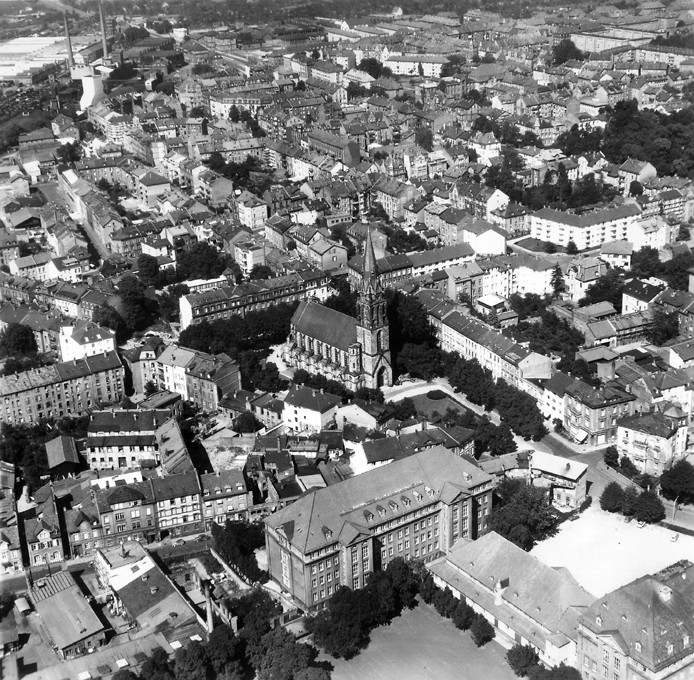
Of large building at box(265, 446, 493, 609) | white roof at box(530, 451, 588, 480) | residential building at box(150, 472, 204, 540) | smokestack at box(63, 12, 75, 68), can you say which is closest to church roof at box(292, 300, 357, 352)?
white roof at box(530, 451, 588, 480)

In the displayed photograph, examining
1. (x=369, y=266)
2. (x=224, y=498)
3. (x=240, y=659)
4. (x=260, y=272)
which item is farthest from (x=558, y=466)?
(x=260, y=272)

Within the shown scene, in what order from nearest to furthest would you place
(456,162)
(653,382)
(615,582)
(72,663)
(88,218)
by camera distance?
(72,663) → (615,582) → (653,382) → (88,218) → (456,162)

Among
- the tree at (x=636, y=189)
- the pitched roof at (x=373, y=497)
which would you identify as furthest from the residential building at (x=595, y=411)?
the tree at (x=636, y=189)

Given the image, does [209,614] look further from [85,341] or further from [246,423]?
[85,341]

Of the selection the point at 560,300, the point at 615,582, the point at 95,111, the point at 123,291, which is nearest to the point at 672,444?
the point at 615,582

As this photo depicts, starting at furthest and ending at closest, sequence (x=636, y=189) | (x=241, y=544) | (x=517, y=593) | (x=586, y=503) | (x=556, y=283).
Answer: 1. (x=636, y=189)
2. (x=556, y=283)
3. (x=586, y=503)
4. (x=241, y=544)
5. (x=517, y=593)

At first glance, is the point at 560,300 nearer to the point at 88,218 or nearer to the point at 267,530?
the point at 267,530
